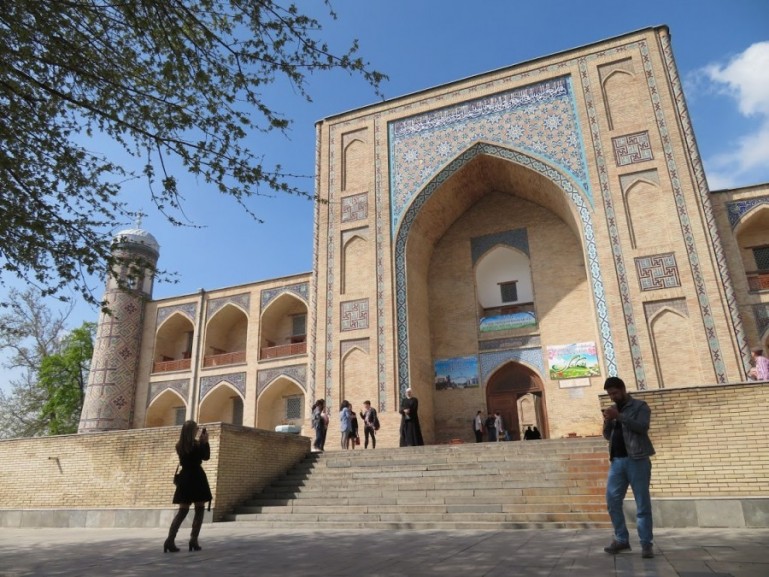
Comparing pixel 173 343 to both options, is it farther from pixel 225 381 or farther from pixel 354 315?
pixel 354 315

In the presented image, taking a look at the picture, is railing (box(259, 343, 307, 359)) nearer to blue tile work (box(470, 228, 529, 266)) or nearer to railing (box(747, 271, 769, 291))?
blue tile work (box(470, 228, 529, 266))

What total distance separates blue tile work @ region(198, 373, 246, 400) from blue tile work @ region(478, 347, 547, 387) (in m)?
6.67

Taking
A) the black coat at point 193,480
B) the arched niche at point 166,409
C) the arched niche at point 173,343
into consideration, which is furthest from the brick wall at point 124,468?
the arched niche at point 173,343

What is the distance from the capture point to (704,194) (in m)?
10.9

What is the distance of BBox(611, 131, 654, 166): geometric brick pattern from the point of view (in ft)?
38.0

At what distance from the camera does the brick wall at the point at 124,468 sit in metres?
7.29

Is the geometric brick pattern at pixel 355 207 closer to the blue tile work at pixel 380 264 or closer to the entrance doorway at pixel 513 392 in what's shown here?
the blue tile work at pixel 380 264

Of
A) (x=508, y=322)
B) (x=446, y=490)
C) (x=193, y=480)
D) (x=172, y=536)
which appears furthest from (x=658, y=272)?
(x=172, y=536)

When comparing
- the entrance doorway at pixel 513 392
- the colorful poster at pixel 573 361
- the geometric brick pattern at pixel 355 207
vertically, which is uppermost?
the geometric brick pattern at pixel 355 207

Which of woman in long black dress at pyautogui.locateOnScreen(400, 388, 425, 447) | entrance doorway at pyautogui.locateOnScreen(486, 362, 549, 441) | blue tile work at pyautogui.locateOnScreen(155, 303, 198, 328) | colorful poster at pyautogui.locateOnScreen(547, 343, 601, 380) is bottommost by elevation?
woman in long black dress at pyautogui.locateOnScreen(400, 388, 425, 447)

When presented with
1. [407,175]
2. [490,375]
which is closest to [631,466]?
[490,375]

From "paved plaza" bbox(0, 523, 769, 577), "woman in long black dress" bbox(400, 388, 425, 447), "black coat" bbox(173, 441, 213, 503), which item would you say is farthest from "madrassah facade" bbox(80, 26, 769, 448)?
"black coat" bbox(173, 441, 213, 503)

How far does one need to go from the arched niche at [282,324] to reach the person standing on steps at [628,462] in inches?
502

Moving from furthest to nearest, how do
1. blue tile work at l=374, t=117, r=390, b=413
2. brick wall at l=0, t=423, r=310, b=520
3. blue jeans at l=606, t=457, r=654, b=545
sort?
blue tile work at l=374, t=117, r=390, b=413 → brick wall at l=0, t=423, r=310, b=520 → blue jeans at l=606, t=457, r=654, b=545
